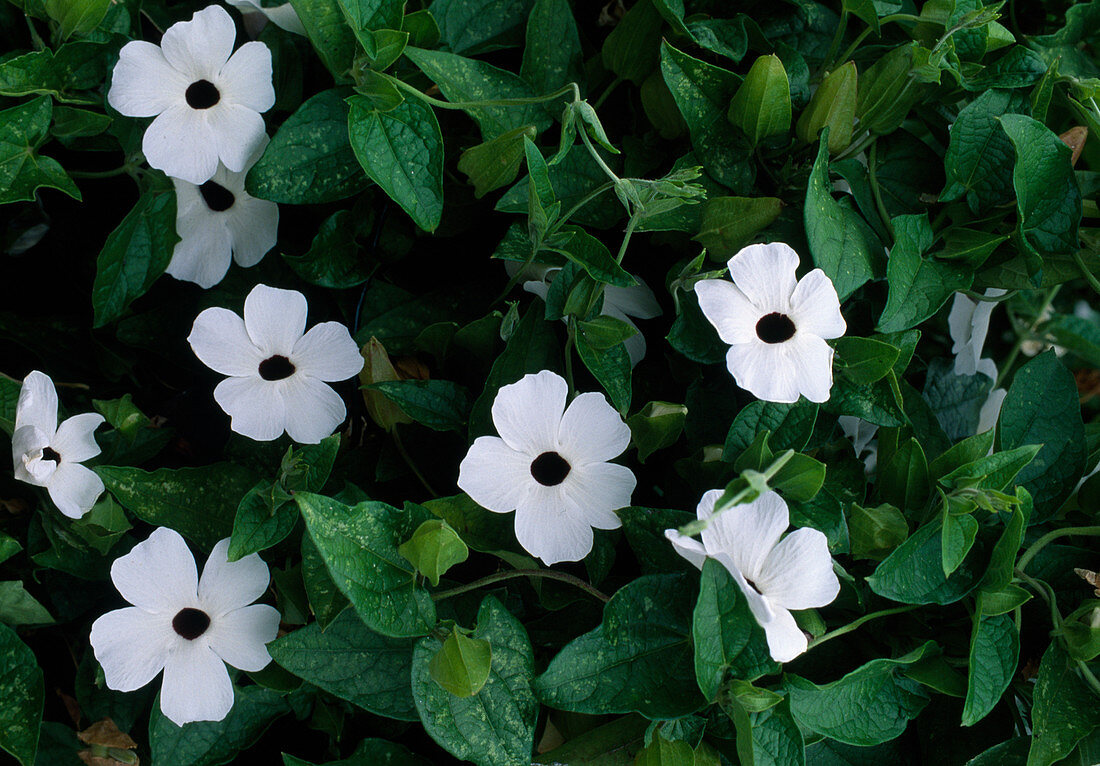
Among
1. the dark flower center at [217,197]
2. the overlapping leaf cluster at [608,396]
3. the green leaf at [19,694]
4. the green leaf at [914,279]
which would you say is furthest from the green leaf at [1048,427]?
the green leaf at [19,694]

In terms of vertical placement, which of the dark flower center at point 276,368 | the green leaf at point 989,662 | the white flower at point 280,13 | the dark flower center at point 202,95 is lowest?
the green leaf at point 989,662

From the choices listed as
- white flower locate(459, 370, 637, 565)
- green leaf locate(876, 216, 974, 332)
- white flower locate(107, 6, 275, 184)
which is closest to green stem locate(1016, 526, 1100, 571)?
green leaf locate(876, 216, 974, 332)

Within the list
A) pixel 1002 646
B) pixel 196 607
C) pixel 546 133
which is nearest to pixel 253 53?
pixel 546 133

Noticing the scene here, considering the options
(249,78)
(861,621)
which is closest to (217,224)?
(249,78)

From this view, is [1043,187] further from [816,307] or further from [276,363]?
[276,363]

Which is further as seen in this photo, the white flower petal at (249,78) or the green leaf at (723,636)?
the white flower petal at (249,78)

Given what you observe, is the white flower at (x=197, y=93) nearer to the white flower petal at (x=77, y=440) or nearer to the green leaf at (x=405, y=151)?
the green leaf at (x=405, y=151)

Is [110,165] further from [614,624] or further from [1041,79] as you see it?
[1041,79]
